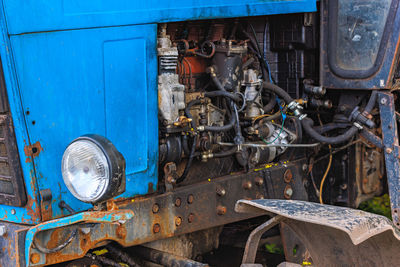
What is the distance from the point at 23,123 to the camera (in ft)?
9.29

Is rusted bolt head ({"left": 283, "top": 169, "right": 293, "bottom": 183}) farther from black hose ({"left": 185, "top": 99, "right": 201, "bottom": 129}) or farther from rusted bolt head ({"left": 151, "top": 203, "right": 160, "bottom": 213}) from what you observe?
rusted bolt head ({"left": 151, "top": 203, "right": 160, "bottom": 213})

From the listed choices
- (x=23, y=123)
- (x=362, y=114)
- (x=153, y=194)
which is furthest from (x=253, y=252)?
(x=362, y=114)

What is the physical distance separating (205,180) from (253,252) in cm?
83

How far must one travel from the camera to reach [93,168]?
2.71 meters

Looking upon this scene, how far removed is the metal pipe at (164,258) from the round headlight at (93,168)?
0.79 m

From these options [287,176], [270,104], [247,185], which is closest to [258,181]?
[247,185]

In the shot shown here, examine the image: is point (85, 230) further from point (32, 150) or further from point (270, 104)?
point (270, 104)

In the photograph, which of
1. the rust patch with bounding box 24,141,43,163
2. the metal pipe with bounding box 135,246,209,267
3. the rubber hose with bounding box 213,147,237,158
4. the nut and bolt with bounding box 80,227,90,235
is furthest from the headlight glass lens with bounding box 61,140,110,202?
the rubber hose with bounding box 213,147,237,158

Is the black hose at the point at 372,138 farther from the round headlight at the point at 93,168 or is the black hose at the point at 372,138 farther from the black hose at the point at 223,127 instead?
the round headlight at the point at 93,168

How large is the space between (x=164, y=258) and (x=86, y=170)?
944mm

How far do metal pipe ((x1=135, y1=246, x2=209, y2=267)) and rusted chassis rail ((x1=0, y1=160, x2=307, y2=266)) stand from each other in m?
0.10

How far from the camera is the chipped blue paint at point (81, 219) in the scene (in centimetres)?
269

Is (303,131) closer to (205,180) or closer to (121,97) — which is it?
(205,180)

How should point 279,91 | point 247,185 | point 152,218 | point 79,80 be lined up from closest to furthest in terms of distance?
1. point 79,80
2. point 152,218
3. point 247,185
4. point 279,91
